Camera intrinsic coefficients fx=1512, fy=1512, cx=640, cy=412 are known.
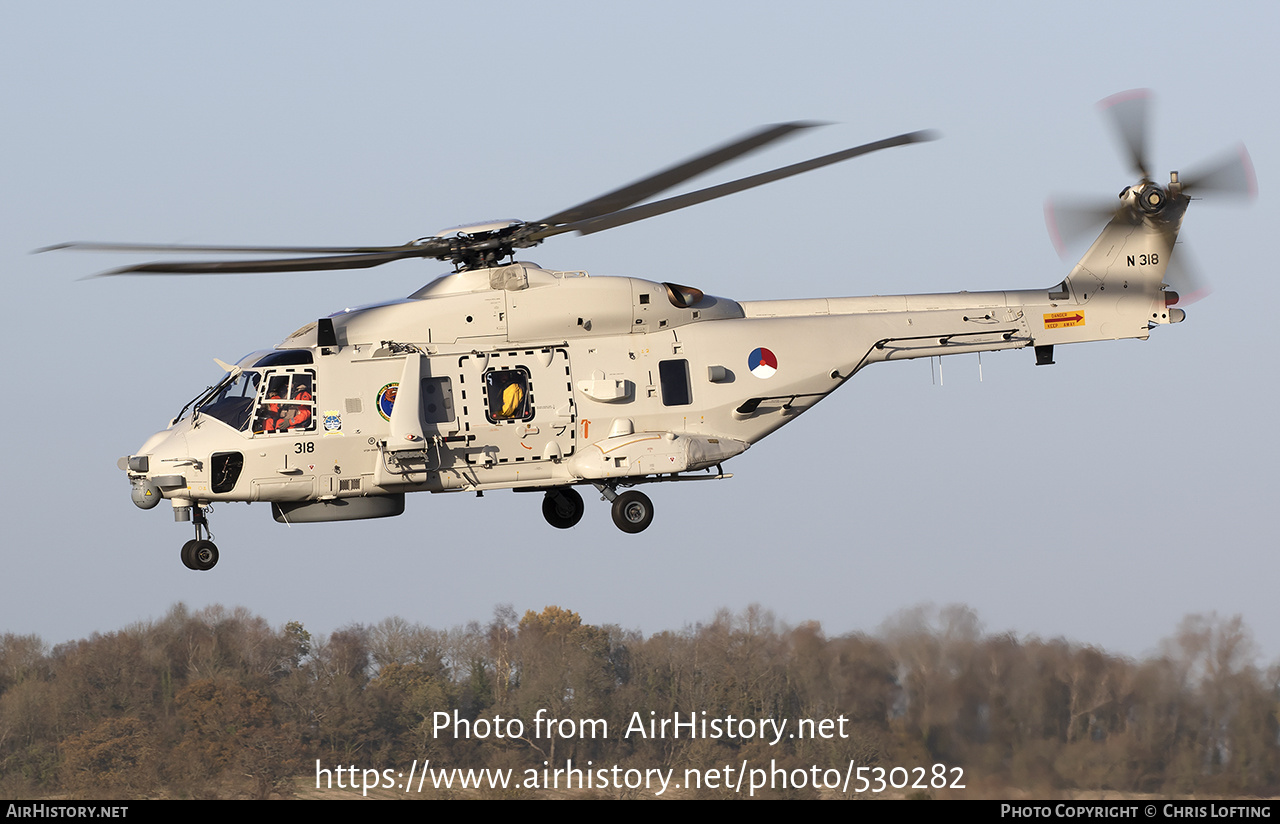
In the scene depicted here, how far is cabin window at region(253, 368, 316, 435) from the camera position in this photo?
765 inches

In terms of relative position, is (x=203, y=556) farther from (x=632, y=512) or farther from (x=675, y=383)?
(x=675, y=383)

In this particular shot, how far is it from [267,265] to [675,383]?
5.53 meters

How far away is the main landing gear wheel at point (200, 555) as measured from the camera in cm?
1964

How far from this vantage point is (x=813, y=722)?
26.3 metres

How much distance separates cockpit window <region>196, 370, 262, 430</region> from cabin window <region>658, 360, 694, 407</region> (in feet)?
17.3

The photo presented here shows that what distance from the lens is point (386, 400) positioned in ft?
64.4

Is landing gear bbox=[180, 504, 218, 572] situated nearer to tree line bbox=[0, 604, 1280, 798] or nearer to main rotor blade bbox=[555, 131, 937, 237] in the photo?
main rotor blade bbox=[555, 131, 937, 237]

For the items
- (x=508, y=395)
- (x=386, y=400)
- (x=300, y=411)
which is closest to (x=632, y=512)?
(x=508, y=395)

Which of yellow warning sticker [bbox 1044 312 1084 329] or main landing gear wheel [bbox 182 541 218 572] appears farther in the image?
yellow warning sticker [bbox 1044 312 1084 329]

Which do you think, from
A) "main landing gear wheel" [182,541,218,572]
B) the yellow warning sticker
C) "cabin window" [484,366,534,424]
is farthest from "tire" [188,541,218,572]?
the yellow warning sticker

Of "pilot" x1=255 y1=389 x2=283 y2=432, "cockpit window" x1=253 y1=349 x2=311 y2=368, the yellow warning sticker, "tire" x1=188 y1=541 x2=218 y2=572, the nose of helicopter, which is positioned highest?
"cockpit window" x1=253 y1=349 x2=311 y2=368

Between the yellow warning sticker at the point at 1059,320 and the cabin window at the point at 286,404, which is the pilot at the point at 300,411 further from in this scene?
the yellow warning sticker at the point at 1059,320
